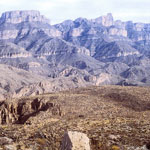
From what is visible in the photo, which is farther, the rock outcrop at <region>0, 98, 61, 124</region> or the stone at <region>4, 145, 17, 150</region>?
the rock outcrop at <region>0, 98, 61, 124</region>

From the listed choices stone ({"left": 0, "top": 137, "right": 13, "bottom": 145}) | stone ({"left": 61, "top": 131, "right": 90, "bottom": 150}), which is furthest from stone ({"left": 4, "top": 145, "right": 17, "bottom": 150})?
stone ({"left": 61, "top": 131, "right": 90, "bottom": 150})

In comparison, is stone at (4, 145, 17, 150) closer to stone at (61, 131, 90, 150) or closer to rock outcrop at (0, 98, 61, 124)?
stone at (61, 131, 90, 150)

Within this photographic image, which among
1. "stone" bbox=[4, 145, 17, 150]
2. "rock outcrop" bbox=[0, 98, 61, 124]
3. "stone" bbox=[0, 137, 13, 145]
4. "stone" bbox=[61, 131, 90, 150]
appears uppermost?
"stone" bbox=[61, 131, 90, 150]

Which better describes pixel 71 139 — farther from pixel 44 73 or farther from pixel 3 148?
pixel 44 73

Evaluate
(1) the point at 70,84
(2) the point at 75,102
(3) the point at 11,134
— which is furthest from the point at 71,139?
(1) the point at 70,84

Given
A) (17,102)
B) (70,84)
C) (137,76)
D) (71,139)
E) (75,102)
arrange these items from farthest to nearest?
(137,76)
(70,84)
(17,102)
(75,102)
(71,139)

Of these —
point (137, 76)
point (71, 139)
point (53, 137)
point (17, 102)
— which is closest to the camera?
point (71, 139)

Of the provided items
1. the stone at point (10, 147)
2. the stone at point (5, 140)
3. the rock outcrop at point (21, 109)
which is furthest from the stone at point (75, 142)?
the rock outcrop at point (21, 109)

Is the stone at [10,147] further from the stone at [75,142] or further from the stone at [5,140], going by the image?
the stone at [75,142]

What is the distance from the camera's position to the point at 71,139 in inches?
373

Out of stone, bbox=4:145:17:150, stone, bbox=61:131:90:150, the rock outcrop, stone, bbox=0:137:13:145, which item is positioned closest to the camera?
stone, bbox=61:131:90:150

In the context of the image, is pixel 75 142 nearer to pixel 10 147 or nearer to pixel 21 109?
pixel 10 147

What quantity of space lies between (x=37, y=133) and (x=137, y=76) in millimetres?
159408

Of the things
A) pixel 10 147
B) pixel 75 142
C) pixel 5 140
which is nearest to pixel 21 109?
pixel 5 140
